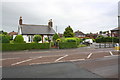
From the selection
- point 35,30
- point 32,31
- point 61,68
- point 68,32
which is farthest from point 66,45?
point 68,32

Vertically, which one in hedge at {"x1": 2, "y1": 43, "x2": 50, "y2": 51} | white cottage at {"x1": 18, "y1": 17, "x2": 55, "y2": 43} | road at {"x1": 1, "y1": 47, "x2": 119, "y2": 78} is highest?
white cottage at {"x1": 18, "y1": 17, "x2": 55, "y2": 43}

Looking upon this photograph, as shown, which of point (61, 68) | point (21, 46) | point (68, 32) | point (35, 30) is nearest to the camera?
point (61, 68)

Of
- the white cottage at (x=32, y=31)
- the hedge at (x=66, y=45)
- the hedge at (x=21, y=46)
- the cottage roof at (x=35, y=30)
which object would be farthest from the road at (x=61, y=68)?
the cottage roof at (x=35, y=30)

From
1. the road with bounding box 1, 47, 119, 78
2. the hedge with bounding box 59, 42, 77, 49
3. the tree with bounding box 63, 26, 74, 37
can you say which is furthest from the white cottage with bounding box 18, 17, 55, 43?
the road with bounding box 1, 47, 119, 78

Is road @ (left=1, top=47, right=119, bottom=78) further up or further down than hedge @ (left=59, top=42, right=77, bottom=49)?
further down

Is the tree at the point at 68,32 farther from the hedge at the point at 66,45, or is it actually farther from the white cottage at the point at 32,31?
the hedge at the point at 66,45

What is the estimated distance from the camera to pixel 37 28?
3353cm

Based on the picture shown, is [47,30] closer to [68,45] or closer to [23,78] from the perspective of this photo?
[68,45]

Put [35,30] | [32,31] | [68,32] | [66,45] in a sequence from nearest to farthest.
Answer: [66,45]
[32,31]
[35,30]
[68,32]

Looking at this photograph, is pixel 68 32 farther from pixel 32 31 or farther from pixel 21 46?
pixel 21 46

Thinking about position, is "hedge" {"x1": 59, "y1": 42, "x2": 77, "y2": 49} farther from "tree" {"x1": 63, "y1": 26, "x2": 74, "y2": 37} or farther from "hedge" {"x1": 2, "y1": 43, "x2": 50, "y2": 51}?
"tree" {"x1": 63, "y1": 26, "x2": 74, "y2": 37}

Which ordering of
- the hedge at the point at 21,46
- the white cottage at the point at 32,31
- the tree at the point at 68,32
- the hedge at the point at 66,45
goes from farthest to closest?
1. the tree at the point at 68,32
2. the white cottage at the point at 32,31
3. the hedge at the point at 66,45
4. the hedge at the point at 21,46

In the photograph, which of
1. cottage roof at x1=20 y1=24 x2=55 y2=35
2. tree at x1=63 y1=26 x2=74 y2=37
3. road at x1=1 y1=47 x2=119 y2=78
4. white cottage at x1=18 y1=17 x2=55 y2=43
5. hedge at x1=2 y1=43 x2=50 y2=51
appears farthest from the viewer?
tree at x1=63 y1=26 x2=74 y2=37

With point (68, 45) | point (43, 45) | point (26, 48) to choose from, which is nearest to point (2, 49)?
point (26, 48)
